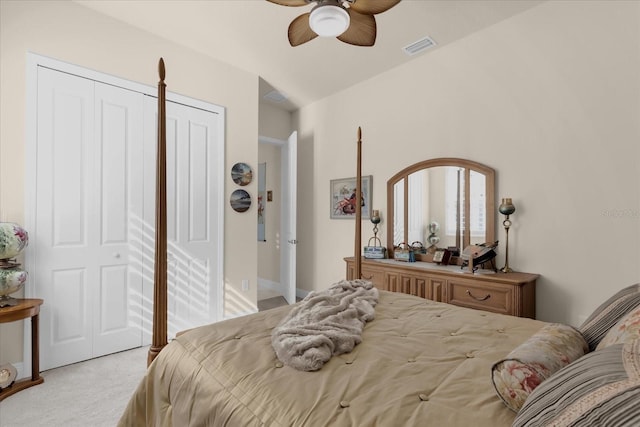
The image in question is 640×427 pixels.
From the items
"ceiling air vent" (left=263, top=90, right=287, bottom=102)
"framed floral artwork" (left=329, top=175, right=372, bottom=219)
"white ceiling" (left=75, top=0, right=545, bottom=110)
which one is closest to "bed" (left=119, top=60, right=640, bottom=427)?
"white ceiling" (left=75, top=0, right=545, bottom=110)

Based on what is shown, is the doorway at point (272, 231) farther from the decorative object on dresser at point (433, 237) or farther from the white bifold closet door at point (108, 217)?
the decorative object on dresser at point (433, 237)

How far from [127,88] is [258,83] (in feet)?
4.98

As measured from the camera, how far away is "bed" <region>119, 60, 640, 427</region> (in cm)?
70

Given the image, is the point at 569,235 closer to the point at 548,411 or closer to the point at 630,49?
the point at 630,49

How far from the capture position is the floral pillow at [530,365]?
0.86 metres

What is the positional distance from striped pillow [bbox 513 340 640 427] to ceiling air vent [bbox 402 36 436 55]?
10.2 ft

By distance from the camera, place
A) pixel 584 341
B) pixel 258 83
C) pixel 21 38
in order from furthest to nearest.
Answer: pixel 258 83 < pixel 21 38 < pixel 584 341

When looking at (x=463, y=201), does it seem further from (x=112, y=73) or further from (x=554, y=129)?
(x=112, y=73)

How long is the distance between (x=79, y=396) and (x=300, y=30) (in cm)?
291

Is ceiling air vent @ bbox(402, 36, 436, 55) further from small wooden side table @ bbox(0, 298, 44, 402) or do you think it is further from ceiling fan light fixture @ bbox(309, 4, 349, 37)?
small wooden side table @ bbox(0, 298, 44, 402)

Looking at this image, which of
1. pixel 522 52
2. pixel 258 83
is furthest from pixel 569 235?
pixel 258 83

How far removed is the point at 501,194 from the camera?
2.89 meters

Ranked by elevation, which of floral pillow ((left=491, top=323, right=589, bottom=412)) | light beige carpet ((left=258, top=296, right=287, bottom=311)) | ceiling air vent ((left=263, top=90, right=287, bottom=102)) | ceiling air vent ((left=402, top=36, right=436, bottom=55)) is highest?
ceiling air vent ((left=402, top=36, right=436, bottom=55))

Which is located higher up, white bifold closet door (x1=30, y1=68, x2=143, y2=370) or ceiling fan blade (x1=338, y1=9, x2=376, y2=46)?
ceiling fan blade (x1=338, y1=9, x2=376, y2=46)
